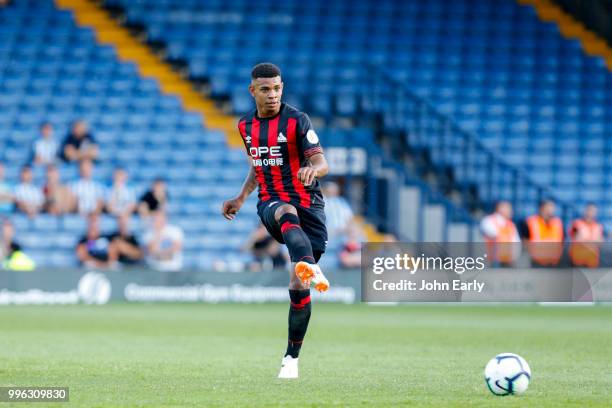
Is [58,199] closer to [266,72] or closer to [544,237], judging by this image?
[544,237]

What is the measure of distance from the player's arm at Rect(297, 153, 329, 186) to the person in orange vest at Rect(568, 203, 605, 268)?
38.3 ft

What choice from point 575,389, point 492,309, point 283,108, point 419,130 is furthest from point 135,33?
point 575,389

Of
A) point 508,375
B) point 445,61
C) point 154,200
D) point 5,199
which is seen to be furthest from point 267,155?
point 445,61

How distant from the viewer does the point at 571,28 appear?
83.8 ft

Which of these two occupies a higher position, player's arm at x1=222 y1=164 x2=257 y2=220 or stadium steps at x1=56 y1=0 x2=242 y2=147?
stadium steps at x1=56 y1=0 x2=242 y2=147

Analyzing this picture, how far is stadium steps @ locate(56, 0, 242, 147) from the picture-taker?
75.5 ft

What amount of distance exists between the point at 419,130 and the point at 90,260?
6.43 meters

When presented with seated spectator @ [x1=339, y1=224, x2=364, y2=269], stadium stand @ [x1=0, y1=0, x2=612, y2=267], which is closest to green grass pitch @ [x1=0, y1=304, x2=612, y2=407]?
seated spectator @ [x1=339, y1=224, x2=364, y2=269]

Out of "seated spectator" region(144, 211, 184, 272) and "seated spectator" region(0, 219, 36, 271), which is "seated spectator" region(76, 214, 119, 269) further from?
"seated spectator" region(0, 219, 36, 271)

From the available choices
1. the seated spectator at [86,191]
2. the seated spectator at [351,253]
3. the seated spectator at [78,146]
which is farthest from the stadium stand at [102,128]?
the seated spectator at [351,253]

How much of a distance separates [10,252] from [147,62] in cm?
650

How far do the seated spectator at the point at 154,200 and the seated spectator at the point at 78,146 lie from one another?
1.52 metres

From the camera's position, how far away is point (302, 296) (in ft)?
27.2

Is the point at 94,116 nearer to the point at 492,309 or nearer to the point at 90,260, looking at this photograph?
the point at 90,260
